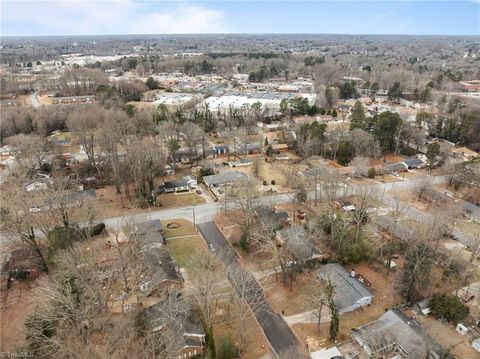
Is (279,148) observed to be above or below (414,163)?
above

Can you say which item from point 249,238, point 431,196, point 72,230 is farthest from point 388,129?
point 72,230

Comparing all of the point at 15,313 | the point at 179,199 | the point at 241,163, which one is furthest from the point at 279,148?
the point at 15,313

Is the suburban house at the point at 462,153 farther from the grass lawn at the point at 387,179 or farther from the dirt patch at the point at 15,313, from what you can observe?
the dirt patch at the point at 15,313

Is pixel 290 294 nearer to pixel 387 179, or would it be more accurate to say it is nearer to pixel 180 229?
pixel 180 229

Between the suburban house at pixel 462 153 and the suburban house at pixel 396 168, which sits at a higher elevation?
the suburban house at pixel 462 153

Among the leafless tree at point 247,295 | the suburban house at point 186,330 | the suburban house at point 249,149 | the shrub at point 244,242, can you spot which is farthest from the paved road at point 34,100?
the suburban house at point 186,330

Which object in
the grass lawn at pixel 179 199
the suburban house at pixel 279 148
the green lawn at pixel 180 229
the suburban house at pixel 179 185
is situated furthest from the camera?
the suburban house at pixel 279 148
